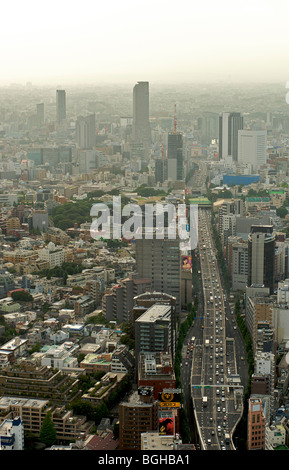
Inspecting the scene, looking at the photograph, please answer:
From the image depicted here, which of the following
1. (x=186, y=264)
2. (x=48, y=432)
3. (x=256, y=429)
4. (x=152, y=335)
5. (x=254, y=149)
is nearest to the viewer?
(x=256, y=429)

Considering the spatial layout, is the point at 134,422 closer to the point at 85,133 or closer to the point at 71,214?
the point at 71,214

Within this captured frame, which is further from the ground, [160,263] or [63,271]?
[160,263]

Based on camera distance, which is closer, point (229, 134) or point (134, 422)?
point (134, 422)

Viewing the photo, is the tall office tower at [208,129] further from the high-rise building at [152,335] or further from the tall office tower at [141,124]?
the high-rise building at [152,335]

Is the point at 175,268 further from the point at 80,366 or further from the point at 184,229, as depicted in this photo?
the point at 184,229

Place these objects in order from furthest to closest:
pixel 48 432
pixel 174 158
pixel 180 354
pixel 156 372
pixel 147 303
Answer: pixel 174 158
pixel 147 303
pixel 180 354
pixel 156 372
pixel 48 432

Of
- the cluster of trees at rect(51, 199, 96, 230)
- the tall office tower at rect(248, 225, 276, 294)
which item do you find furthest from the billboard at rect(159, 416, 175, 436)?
the cluster of trees at rect(51, 199, 96, 230)

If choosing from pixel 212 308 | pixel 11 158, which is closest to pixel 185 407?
pixel 212 308

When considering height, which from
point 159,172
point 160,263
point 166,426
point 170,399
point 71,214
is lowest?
point 170,399

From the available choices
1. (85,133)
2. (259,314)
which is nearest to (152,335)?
(259,314)
